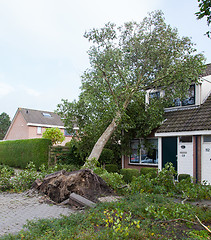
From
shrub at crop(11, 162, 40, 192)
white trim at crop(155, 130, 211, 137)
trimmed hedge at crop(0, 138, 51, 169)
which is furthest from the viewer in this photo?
trimmed hedge at crop(0, 138, 51, 169)

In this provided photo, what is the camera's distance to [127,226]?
407cm

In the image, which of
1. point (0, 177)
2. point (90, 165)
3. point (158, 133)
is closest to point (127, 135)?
point (158, 133)

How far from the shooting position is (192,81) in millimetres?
13766

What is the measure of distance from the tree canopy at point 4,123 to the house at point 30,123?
20558 millimetres

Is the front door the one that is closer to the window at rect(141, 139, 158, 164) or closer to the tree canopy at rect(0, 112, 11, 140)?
the window at rect(141, 139, 158, 164)

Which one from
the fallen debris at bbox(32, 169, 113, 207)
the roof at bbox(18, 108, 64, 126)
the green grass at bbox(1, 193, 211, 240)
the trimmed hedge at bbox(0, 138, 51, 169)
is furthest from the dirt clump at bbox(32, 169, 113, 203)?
the roof at bbox(18, 108, 64, 126)

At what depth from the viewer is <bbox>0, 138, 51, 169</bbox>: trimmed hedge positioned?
16797mm

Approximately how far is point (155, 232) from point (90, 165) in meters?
6.32

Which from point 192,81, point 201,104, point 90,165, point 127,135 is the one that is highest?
point 192,81

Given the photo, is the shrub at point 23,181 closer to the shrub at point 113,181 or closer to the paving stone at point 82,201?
the shrub at point 113,181

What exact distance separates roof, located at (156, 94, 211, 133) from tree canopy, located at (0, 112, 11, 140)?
5151 cm

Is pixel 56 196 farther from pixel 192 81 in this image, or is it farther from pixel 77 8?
pixel 192 81

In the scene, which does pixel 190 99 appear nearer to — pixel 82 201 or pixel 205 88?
pixel 205 88

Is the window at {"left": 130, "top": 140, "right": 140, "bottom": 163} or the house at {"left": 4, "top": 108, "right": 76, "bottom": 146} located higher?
the house at {"left": 4, "top": 108, "right": 76, "bottom": 146}
